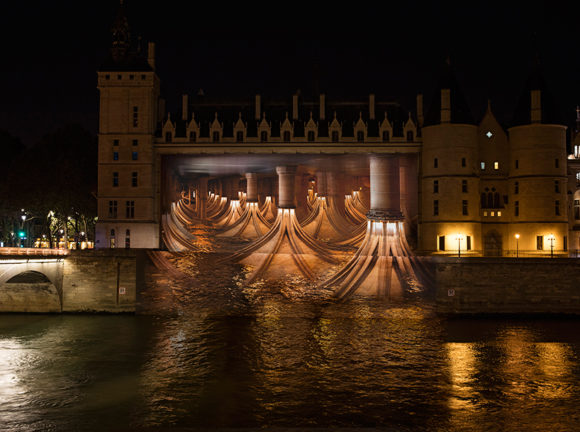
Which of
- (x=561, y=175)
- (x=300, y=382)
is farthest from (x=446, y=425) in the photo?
(x=561, y=175)

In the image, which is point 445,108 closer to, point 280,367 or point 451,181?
point 451,181

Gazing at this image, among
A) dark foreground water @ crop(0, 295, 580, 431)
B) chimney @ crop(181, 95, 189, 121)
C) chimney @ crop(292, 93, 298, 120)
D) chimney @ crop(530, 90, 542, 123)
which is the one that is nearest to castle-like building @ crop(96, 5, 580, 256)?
chimney @ crop(530, 90, 542, 123)

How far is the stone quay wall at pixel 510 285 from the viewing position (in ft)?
162

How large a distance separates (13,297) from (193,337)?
17993 millimetres

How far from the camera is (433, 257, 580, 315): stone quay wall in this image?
162ft

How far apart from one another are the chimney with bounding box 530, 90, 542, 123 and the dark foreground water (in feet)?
60.5

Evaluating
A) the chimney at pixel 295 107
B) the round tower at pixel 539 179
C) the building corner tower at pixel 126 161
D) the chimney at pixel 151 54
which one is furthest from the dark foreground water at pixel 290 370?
the chimney at pixel 151 54

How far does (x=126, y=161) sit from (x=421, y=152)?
89.4 feet

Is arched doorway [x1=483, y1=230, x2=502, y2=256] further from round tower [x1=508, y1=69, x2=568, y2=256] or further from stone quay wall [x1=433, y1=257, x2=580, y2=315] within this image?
stone quay wall [x1=433, y1=257, x2=580, y2=315]

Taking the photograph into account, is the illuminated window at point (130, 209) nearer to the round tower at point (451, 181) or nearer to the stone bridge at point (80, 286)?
the stone bridge at point (80, 286)

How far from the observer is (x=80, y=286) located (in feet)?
170

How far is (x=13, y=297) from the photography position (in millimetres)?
52188

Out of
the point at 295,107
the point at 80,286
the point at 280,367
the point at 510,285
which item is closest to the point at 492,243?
the point at 510,285

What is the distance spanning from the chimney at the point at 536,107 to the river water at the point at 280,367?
61.1 feet
